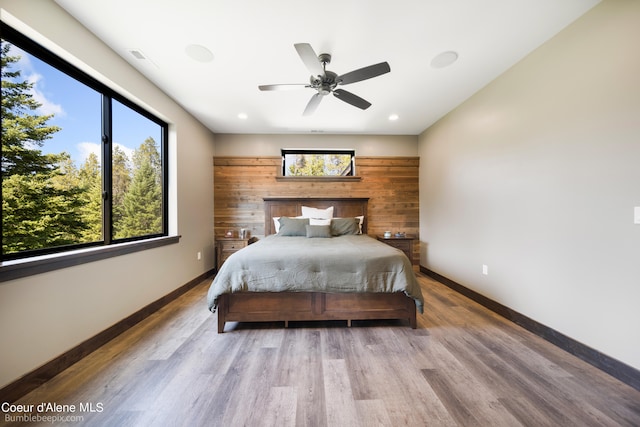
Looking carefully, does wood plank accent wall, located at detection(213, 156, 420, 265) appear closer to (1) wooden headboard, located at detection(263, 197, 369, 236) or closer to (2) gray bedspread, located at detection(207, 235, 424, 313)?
(1) wooden headboard, located at detection(263, 197, 369, 236)

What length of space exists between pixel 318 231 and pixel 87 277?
2.52 m

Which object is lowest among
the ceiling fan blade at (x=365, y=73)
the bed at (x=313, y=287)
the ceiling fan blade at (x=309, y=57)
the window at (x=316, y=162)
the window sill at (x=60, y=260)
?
the bed at (x=313, y=287)

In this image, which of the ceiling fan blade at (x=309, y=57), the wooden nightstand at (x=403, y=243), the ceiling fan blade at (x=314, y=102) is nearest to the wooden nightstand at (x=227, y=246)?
the ceiling fan blade at (x=314, y=102)

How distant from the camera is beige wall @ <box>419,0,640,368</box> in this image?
Result: 1.56 m

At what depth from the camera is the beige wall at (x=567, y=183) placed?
5.13 feet

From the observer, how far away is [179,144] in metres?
3.25

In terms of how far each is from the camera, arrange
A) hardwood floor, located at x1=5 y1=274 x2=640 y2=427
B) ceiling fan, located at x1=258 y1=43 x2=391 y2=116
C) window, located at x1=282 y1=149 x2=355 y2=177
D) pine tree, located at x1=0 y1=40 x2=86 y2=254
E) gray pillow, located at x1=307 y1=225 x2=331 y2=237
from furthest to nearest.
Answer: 1. window, located at x1=282 y1=149 x2=355 y2=177
2. gray pillow, located at x1=307 y1=225 x2=331 y2=237
3. ceiling fan, located at x1=258 y1=43 x2=391 y2=116
4. pine tree, located at x1=0 y1=40 x2=86 y2=254
5. hardwood floor, located at x1=5 y1=274 x2=640 y2=427

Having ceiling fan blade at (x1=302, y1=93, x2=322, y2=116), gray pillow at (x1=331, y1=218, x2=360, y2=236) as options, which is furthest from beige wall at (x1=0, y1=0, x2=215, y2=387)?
gray pillow at (x1=331, y1=218, x2=360, y2=236)

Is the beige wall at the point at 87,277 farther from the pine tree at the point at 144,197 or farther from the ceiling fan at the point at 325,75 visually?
the ceiling fan at the point at 325,75

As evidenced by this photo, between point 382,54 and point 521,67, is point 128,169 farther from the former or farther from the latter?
point 521,67

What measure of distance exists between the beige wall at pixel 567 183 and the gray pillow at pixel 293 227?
238 centimetres

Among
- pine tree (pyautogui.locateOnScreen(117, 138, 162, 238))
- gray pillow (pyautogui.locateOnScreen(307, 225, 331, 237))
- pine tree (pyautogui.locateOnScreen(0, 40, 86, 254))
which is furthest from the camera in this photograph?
gray pillow (pyautogui.locateOnScreen(307, 225, 331, 237))

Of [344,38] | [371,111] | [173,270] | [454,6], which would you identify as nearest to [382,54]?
[344,38]

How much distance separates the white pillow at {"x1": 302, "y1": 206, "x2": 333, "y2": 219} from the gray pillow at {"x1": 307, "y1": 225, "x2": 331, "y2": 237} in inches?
17.0
